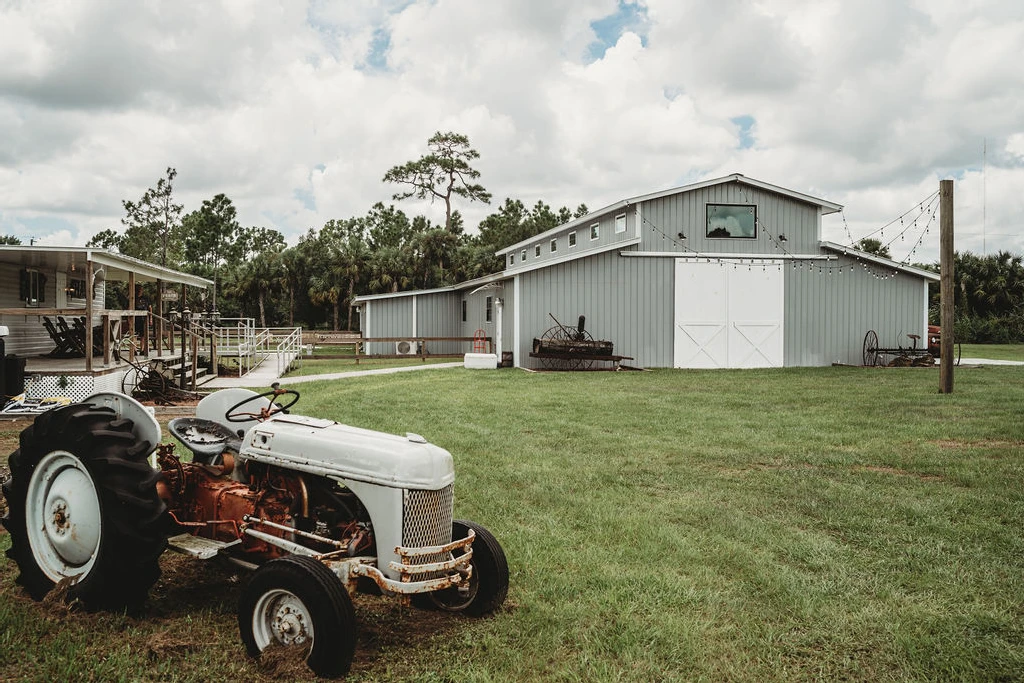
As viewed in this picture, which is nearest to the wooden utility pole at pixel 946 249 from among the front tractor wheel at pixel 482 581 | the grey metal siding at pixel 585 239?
the grey metal siding at pixel 585 239

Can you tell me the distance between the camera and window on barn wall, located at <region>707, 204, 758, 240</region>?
73.9ft

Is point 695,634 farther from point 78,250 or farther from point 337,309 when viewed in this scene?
point 337,309

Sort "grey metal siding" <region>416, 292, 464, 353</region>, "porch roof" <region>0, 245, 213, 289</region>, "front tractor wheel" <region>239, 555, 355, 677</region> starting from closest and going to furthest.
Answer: "front tractor wheel" <region>239, 555, 355, 677</region> < "porch roof" <region>0, 245, 213, 289</region> < "grey metal siding" <region>416, 292, 464, 353</region>

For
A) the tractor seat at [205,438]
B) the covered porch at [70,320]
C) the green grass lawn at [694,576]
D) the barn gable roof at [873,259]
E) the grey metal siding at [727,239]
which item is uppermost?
the grey metal siding at [727,239]

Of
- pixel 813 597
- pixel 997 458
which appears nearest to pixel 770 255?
pixel 997 458

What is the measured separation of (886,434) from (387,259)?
110 feet

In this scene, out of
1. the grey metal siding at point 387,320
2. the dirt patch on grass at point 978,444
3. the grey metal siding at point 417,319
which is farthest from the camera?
the grey metal siding at point 417,319

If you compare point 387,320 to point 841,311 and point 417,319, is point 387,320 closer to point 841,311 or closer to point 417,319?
point 417,319

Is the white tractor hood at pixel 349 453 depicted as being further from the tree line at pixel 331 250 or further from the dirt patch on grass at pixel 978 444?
the tree line at pixel 331 250

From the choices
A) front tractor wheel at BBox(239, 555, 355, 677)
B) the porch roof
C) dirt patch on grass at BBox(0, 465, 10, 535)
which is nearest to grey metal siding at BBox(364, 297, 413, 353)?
the porch roof

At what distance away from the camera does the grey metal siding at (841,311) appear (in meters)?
22.9

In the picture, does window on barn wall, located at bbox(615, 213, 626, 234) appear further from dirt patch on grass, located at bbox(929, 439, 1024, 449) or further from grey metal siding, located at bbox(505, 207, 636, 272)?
dirt patch on grass, located at bbox(929, 439, 1024, 449)

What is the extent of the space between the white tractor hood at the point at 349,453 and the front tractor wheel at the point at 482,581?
461 mm

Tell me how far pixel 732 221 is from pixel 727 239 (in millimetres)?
568
